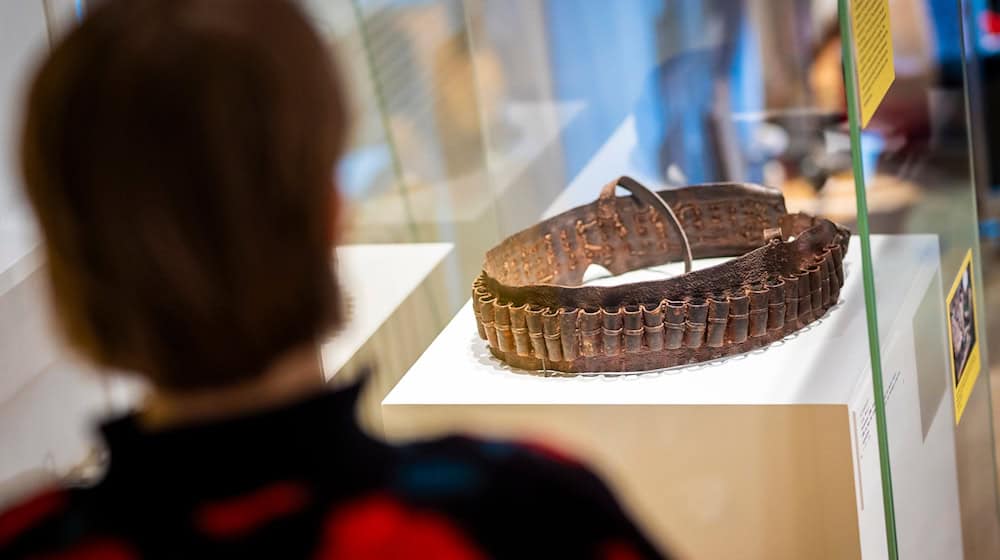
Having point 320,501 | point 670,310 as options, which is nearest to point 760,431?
point 670,310

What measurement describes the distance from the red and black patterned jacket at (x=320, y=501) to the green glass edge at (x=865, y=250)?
1.55 feet

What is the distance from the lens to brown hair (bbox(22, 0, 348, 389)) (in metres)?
0.53

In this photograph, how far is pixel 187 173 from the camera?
1.75 feet

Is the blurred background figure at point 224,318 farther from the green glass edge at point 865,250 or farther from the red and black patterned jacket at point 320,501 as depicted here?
the green glass edge at point 865,250

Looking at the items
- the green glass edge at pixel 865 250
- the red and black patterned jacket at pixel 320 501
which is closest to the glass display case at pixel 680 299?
the green glass edge at pixel 865 250

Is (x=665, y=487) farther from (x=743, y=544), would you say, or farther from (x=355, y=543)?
(x=355, y=543)

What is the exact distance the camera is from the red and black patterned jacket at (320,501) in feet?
1.82

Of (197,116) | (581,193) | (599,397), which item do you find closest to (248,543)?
(197,116)

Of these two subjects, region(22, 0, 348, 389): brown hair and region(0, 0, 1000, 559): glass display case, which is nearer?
region(22, 0, 348, 389): brown hair

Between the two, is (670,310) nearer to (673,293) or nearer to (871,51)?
(673,293)

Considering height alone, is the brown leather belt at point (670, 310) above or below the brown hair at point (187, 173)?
below

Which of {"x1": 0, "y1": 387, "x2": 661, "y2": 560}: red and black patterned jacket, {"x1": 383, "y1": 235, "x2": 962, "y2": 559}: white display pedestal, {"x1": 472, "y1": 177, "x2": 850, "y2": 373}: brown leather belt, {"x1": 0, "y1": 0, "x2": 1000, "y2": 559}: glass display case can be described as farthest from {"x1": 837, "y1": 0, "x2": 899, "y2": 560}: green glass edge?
{"x1": 0, "y1": 387, "x2": 661, "y2": 560}: red and black patterned jacket

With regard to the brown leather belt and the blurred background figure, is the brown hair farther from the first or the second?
the brown leather belt

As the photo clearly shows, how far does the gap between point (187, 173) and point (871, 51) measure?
695 millimetres
